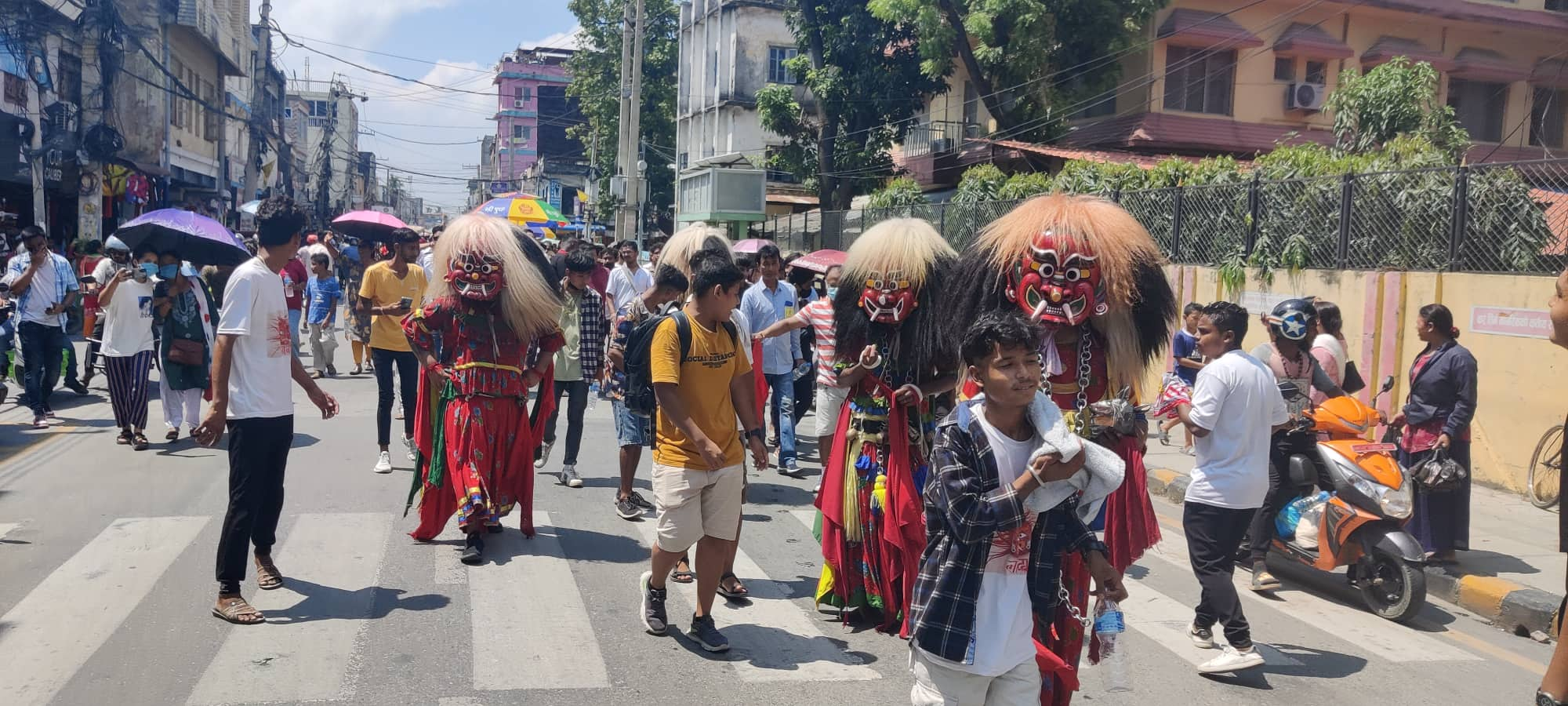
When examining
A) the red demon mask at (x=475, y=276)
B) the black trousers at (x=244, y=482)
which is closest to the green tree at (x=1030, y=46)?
the red demon mask at (x=475, y=276)

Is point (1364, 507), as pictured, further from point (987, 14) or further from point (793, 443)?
point (987, 14)

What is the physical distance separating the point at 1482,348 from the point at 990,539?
8.28 metres

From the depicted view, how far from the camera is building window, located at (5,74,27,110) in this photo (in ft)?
69.3

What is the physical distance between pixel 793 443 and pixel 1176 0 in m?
19.3

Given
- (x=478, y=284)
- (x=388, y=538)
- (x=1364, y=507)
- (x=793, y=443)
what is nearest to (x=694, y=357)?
(x=478, y=284)

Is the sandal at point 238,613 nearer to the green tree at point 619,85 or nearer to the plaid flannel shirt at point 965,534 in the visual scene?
the plaid flannel shirt at point 965,534

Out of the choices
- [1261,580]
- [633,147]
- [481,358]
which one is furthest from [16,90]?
[1261,580]

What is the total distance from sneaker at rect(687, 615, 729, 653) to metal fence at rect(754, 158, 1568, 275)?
258 inches

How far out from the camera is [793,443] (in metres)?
9.82

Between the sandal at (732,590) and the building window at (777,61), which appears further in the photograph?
the building window at (777,61)

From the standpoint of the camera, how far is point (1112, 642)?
3594 mm

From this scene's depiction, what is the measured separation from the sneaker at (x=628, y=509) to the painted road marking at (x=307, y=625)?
4.85 feet

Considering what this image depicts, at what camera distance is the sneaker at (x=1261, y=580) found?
6.84 meters

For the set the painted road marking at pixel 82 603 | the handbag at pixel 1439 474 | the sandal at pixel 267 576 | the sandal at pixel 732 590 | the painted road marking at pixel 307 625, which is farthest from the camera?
the handbag at pixel 1439 474
